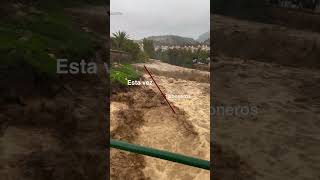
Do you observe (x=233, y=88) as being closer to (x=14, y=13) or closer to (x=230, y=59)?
(x=230, y=59)

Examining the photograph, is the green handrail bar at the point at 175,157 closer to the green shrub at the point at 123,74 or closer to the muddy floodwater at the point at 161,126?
the muddy floodwater at the point at 161,126

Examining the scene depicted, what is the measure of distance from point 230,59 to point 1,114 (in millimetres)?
7452

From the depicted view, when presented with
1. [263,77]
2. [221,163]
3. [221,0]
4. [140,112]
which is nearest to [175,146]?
[140,112]

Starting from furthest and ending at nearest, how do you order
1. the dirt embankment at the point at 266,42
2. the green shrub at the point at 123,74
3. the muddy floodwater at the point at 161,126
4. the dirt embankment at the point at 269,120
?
the green shrub at the point at 123,74 < the dirt embankment at the point at 266,42 < the muddy floodwater at the point at 161,126 < the dirt embankment at the point at 269,120

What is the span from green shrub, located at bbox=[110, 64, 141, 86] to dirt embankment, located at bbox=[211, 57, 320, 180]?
143 inches

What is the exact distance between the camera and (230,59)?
13180 mm

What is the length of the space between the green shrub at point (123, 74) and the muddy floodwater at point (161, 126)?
1.23 ft

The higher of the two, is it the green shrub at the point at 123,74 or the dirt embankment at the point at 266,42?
the dirt embankment at the point at 266,42

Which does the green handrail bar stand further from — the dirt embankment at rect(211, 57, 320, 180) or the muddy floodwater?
the muddy floodwater

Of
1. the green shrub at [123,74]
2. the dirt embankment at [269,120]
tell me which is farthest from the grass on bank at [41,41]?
the dirt embankment at [269,120]

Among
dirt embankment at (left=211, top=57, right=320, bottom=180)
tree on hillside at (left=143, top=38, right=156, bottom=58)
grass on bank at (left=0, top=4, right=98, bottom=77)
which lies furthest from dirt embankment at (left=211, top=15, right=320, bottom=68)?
tree on hillside at (left=143, top=38, right=156, bottom=58)

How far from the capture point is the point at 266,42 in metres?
13.9

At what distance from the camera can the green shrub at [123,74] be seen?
14.8 meters

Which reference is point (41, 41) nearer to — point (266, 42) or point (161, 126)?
point (161, 126)
